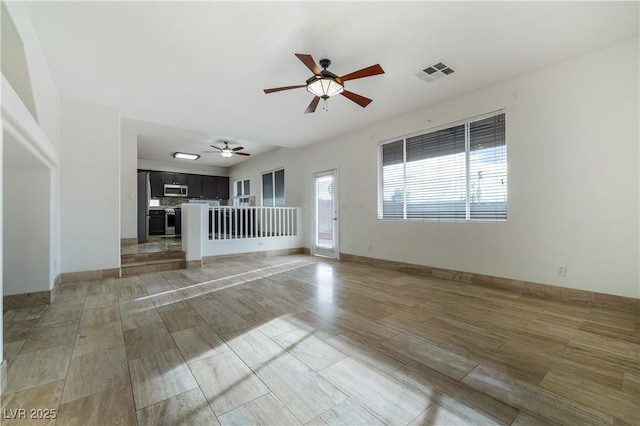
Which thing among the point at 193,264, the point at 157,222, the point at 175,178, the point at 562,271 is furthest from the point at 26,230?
the point at 175,178

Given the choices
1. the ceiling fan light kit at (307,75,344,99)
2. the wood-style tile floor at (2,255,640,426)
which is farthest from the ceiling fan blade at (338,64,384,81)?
the wood-style tile floor at (2,255,640,426)

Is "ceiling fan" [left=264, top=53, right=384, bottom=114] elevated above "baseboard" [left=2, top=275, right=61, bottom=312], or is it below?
above

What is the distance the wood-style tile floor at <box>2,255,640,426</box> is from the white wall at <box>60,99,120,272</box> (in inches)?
42.8

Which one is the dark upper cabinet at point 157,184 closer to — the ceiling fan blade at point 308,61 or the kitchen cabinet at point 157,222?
the kitchen cabinet at point 157,222

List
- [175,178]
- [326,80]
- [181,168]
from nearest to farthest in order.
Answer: [326,80] → [175,178] → [181,168]

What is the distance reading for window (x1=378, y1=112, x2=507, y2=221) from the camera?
384cm

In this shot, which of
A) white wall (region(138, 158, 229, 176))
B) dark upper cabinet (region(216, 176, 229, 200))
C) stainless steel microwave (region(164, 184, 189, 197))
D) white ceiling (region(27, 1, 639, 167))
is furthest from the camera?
dark upper cabinet (region(216, 176, 229, 200))

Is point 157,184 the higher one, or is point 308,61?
point 308,61

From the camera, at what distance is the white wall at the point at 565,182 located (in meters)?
2.88

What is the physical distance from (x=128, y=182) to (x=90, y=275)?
2.86 metres

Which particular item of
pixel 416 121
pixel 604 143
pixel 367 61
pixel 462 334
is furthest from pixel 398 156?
pixel 462 334

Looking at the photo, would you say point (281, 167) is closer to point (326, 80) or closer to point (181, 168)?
point (181, 168)

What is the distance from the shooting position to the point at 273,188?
8.62 meters

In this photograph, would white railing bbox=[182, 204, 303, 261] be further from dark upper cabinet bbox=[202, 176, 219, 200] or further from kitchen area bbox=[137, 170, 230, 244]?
dark upper cabinet bbox=[202, 176, 219, 200]
